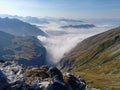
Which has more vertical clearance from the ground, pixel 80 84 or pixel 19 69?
pixel 19 69

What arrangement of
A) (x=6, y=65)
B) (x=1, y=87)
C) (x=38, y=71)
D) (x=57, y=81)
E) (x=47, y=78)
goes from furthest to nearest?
(x=6, y=65)
(x=38, y=71)
(x=47, y=78)
(x=57, y=81)
(x=1, y=87)

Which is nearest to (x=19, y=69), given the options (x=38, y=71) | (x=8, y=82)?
(x=38, y=71)

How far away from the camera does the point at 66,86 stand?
180 ft

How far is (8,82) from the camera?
5075cm

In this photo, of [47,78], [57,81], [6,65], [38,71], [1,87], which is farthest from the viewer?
[6,65]

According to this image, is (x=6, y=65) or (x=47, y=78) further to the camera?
(x=6, y=65)

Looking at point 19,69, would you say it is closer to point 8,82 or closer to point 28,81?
point 28,81

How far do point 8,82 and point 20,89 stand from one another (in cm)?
310

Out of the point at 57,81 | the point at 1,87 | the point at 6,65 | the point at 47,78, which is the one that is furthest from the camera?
the point at 6,65

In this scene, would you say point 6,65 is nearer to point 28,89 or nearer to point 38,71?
point 38,71

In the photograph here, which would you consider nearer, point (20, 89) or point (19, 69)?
point (20, 89)

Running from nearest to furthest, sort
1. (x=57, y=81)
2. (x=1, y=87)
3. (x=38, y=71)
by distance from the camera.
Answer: (x=1, y=87) → (x=57, y=81) → (x=38, y=71)

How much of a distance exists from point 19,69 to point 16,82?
1319cm

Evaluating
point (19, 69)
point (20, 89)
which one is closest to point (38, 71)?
point (19, 69)
